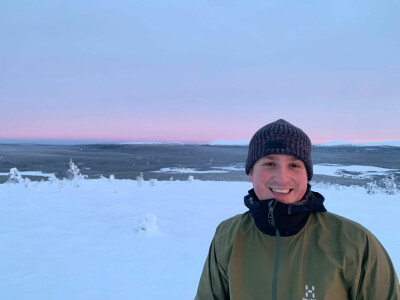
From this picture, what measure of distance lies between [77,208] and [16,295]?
4046mm

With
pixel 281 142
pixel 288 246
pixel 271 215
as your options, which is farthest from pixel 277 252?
pixel 281 142

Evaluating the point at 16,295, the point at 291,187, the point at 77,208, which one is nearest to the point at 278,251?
the point at 291,187

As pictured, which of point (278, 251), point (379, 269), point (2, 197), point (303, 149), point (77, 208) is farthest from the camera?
point (2, 197)

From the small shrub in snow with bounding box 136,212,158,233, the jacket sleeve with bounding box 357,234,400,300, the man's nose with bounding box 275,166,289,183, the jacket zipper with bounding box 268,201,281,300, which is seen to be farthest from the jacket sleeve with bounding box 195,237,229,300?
the small shrub in snow with bounding box 136,212,158,233

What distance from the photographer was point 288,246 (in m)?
1.29

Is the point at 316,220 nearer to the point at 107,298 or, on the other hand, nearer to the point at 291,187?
the point at 291,187

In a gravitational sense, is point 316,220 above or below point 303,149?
below

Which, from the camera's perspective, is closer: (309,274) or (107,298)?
(309,274)

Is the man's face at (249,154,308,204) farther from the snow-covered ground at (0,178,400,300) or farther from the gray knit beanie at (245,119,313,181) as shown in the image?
the snow-covered ground at (0,178,400,300)

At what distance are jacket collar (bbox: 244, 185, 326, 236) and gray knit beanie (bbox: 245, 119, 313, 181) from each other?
0.24 metres

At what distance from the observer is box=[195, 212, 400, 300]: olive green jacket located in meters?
1.15

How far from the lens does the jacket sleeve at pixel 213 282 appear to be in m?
1.49

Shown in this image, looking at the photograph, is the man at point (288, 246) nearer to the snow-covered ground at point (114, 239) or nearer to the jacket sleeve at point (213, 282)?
the jacket sleeve at point (213, 282)

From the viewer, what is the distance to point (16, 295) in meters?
3.15
